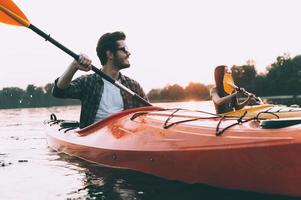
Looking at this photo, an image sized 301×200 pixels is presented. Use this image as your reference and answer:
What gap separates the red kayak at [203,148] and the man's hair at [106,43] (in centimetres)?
110

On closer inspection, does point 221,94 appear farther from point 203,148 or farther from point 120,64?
point 203,148

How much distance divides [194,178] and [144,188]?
68 cm

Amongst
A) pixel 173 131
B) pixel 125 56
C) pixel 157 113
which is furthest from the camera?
pixel 125 56

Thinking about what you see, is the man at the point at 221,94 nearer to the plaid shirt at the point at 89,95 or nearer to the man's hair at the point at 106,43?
the plaid shirt at the point at 89,95

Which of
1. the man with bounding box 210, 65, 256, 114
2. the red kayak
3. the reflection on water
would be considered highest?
the man with bounding box 210, 65, 256, 114

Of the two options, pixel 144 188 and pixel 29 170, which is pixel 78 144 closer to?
pixel 29 170

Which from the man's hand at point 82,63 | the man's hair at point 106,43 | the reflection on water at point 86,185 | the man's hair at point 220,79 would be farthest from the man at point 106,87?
the man's hair at point 220,79

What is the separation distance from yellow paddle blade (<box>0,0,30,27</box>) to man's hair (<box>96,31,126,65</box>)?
3.66ft

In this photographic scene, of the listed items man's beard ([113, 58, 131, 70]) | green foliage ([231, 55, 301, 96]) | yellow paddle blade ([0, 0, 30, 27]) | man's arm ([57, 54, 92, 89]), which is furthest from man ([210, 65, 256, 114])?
green foliage ([231, 55, 301, 96])

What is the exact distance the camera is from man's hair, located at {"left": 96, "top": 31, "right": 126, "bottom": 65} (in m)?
6.05

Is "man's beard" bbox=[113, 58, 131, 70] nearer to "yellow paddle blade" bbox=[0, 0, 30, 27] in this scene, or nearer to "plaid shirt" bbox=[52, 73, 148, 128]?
"plaid shirt" bbox=[52, 73, 148, 128]

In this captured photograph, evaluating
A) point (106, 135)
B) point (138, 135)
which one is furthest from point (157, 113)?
point (106, 135)

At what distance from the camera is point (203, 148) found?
3828 millimetres

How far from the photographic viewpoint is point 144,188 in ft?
14.5
